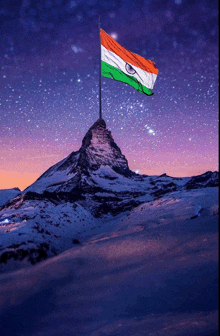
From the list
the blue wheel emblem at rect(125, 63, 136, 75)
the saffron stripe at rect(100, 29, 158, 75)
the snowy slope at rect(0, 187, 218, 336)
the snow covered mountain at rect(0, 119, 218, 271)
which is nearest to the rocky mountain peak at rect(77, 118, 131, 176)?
the snow covered mountain at rect(0, 119, 218, 271)

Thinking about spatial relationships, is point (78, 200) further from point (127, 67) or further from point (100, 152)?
point (100, 152)

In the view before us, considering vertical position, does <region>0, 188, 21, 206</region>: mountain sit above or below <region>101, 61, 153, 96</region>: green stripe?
below

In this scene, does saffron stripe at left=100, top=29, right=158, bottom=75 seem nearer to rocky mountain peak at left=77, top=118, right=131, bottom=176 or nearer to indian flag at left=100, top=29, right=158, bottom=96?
indian flag at left=100, top=29, right=158, bottom=96

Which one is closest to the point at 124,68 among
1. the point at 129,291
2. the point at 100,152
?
the point at 129,291

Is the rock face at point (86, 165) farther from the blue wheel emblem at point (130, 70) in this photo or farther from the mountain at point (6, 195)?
the blue wheel emblem at point (130, 70)

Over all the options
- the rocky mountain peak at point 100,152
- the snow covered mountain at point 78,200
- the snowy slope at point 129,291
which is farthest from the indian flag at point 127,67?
the rocky mountain peak at point 100,152

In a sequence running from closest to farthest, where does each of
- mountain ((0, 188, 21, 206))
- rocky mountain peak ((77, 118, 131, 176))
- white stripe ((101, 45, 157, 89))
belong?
white stripe ((101, 45, 157, 89)) < mountain ((0, 188, 21, 206)) < rocky mountain peak ((77, 118, 131, 176))

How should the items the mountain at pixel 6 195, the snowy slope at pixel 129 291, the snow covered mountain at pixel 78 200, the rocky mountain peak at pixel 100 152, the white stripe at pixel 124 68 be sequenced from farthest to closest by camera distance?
the rocky mountain peak at pixel 100 152 → the mountain at pixel 6 195 → the snow covered mountain at pixel 78 200 → the white stripe at pixel 124 68 → the snowy slope at pixel 129 291
